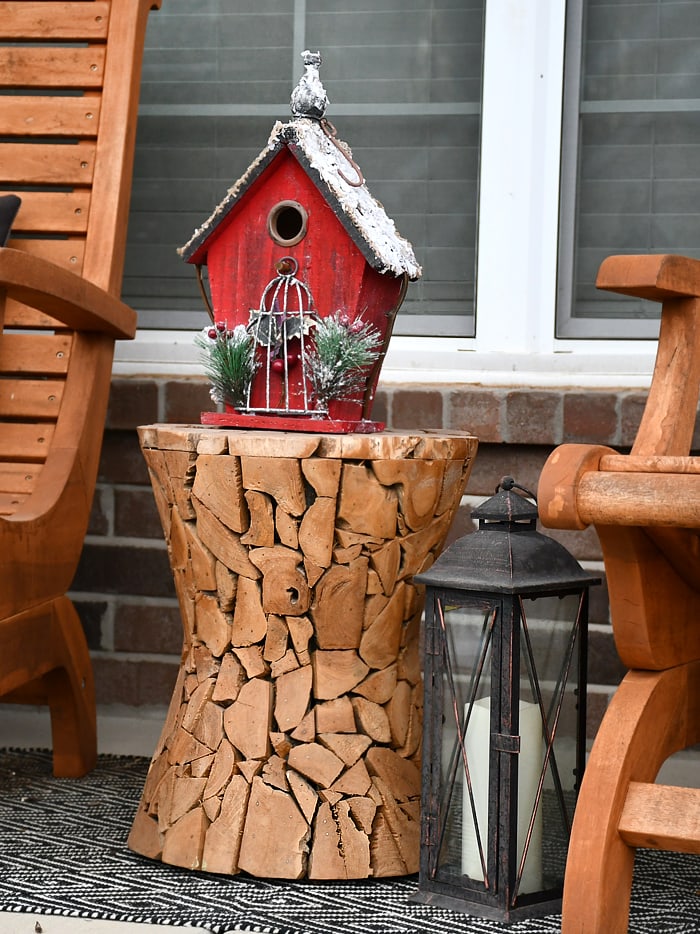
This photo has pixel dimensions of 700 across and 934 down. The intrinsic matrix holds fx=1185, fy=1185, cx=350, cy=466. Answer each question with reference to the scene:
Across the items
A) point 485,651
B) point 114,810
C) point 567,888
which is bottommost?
point 114,810

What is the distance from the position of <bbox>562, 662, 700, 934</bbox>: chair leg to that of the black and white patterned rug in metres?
0.18

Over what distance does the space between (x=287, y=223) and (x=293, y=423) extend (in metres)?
0.34

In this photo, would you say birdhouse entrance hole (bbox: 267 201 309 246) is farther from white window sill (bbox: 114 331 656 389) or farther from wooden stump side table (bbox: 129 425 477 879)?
white window sill (bbox: 114 331 656 389)

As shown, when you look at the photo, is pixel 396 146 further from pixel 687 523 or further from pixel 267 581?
pixel 687 523

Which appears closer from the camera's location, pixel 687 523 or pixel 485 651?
pixel 687 523

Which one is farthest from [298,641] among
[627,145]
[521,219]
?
[627,145]

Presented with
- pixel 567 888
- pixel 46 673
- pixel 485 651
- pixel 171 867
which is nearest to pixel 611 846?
pixel 567 888

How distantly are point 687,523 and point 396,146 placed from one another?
1.45 metres

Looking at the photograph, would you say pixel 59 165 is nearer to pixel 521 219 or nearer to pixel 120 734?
pixel 521 219

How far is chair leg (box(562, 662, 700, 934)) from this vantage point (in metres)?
1.35

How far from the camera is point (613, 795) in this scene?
1.37 meters

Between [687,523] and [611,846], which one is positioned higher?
[687,523]

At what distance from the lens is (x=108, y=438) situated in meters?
2.52

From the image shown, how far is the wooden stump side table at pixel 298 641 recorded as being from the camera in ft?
5.37
